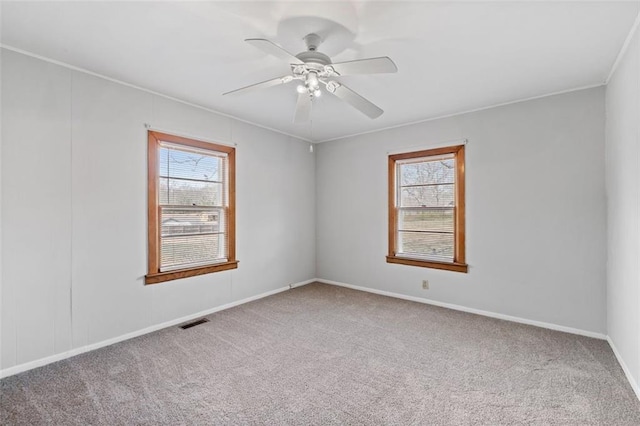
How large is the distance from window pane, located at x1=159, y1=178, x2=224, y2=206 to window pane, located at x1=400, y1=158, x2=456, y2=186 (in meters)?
2.66

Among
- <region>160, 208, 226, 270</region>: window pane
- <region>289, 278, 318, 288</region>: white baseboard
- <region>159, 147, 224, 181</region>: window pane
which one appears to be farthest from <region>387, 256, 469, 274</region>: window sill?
<region>159, 147, 224, 181</region>: window pane

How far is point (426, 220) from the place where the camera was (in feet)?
14.3

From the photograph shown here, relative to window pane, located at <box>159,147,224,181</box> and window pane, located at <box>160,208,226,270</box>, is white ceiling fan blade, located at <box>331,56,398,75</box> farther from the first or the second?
window pane, located at <box>160,208,226,270</box>

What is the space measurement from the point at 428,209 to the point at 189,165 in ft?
10.6

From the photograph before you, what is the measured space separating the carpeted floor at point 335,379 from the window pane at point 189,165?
1.80m

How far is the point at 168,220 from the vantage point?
356 centimetres

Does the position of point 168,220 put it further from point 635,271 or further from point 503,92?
point 635,271

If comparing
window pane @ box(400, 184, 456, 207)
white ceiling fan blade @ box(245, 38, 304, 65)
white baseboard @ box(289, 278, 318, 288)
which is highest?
white ceiling fan blade @ box(245, 38, 304, 65)

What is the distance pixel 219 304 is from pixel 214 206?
4.24ft

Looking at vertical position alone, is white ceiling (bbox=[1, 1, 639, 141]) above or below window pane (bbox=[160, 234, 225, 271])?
above

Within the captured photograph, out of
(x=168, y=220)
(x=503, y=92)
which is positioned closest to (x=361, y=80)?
(x=503, y=92)

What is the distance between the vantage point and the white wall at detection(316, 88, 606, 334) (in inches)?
124

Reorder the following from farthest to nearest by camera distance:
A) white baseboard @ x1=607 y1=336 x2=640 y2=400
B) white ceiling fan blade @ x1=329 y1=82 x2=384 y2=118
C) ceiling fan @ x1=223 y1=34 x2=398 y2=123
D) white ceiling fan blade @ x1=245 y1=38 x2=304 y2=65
A: white ceiling fan blade @ x1=329 y1=82 x2=384 y2=118, white baseboard @ x1=607 y1=336 x2=640 y2=400, ceiling fan @ x1=223 y1=34 x2=398 y2=123, white ceiling fan blade @ x1=245 y1=38 x2=304 y2=65

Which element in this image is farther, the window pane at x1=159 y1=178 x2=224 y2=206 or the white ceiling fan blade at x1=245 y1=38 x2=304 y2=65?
the window pane at x1=159 y1=178 x2=224 y2=206
